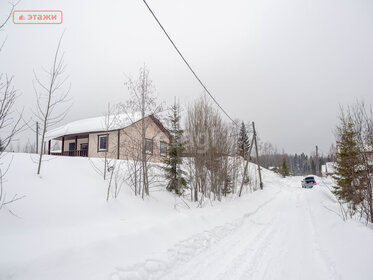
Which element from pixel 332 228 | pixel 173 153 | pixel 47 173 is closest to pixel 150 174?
pixel 173 153

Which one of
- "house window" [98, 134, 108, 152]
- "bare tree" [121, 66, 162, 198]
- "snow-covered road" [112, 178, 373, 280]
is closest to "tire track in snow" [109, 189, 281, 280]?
"snow-covered road" [112, 178, 373, 280]

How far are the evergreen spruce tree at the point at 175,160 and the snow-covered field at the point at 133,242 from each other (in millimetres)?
2875

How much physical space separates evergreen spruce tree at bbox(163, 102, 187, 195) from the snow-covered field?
287 cm

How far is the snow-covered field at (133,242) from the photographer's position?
310 cm

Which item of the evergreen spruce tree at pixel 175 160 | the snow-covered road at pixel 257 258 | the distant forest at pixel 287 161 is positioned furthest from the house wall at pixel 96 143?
the distant forest at pixel 287 161

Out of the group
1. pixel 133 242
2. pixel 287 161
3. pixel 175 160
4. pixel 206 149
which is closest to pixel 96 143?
pixel 175 160

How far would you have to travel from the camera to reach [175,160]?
9750 mm

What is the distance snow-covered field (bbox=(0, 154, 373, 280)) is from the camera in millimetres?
3098

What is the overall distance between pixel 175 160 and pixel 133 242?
5823 millimetres

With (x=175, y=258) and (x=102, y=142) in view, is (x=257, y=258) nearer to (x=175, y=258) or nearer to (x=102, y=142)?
(x=175, y=258)

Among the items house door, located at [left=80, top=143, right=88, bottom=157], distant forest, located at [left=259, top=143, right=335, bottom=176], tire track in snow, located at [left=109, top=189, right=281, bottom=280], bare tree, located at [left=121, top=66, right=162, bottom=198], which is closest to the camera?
tire track in snow, located at [left=109, top=189, right=281, bottom=280]

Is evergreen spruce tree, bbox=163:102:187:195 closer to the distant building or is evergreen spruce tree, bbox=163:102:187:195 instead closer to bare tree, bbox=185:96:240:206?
bare tree, bbox=185:96:240:206

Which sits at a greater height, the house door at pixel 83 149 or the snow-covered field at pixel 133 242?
the house door at pixel 83 149

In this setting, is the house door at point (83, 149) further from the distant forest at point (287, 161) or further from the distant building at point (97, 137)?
the distant forest at point (287, 161)
